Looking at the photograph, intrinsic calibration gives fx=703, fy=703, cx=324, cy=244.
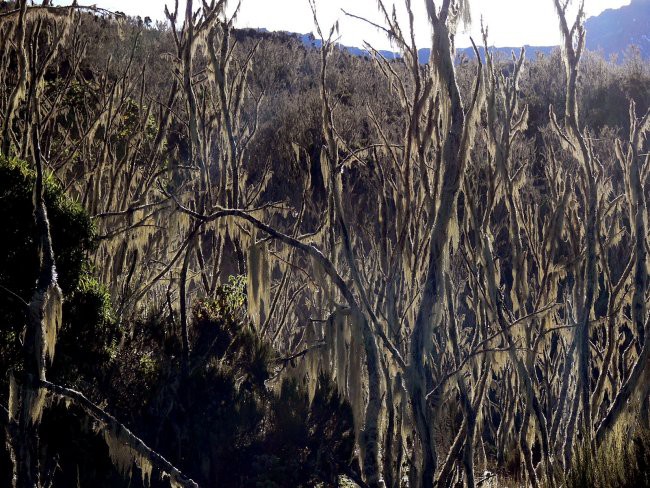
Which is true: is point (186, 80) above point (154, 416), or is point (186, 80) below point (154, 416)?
above

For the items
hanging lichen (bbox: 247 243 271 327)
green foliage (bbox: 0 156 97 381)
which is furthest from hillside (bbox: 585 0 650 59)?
hanging lichen (bbox: 247 243 271 327)

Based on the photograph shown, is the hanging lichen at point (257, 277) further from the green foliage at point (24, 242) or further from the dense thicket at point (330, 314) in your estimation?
the green foliage at point (24, 242)

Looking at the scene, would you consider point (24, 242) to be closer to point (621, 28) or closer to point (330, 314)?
point (330, 314)

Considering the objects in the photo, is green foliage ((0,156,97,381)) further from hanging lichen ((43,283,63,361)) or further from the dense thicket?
hanging lichen ((43,283,63,361))

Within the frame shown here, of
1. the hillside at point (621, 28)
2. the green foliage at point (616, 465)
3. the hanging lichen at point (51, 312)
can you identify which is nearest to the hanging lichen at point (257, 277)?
the hanging lichen at point (51, 312)

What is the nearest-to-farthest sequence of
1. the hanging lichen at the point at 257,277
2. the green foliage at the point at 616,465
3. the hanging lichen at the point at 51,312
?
the green foliage at the point at 616,465 < the hanging lichen at the point at 51,312 < the hanging lichen at the point at 257,277

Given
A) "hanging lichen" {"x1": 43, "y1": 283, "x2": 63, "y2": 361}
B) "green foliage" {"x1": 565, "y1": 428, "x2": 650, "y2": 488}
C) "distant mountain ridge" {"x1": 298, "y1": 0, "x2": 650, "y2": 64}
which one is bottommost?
"green foliage" {"x1": 565, "y1": 428, "x2": 650, "y2": 488}

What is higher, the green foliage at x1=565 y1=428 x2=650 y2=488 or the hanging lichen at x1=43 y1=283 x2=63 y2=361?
the hanging lichen at x1=43 y1=283 x2=63 y2=361

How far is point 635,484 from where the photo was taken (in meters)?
3.53

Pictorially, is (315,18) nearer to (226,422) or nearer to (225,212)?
(225,212)

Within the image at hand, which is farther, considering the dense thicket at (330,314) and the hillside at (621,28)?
the hillside at (621,28)

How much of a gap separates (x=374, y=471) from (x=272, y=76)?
18.8m

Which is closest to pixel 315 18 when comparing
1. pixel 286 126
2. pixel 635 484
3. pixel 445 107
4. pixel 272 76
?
pixel 445 107

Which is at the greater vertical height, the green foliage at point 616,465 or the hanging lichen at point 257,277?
the hanging lichen at point 257,277
